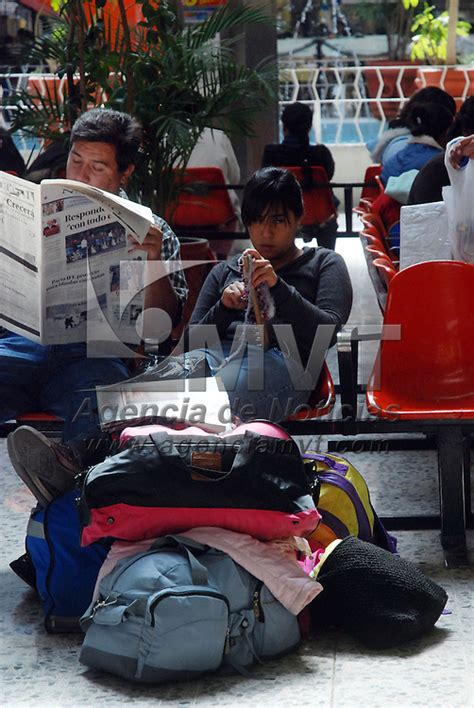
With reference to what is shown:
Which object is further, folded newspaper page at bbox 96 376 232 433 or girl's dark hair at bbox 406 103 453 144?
girl's dark hair at bbox 406 103 453 144

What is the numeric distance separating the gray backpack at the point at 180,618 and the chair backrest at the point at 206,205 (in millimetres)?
4503

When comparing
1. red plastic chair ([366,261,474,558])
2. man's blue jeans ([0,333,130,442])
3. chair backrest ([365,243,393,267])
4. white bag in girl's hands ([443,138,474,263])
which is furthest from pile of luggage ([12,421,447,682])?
chair backrest ([365,243,393,267])

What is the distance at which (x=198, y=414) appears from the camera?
2.96m

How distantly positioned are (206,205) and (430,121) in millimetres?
1639

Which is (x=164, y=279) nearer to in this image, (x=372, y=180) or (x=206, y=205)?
(x=206, y=205)

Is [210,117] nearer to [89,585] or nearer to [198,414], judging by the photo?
[198,414]

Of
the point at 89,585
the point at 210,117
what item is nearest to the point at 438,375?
the point at 89,585

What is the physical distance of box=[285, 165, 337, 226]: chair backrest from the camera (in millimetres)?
7367

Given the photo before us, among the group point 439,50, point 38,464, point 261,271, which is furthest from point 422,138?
point 439,50

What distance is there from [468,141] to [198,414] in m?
1.51

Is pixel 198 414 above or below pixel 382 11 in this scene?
below

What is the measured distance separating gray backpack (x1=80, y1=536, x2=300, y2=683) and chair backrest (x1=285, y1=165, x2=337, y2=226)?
498cm

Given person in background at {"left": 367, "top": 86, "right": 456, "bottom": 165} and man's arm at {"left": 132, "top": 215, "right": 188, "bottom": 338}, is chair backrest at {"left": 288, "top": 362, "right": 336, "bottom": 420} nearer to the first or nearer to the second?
man's arm at {"left": 132, "top": 215, "right": 188, "bottom": 338}

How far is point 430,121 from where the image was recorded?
5.79 m
